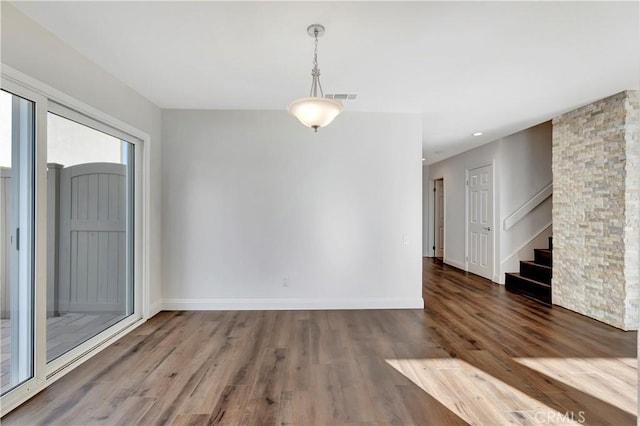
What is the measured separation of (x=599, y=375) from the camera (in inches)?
90.7

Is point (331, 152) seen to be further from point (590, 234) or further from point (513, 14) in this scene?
point (590, 234)

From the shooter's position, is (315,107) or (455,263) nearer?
(315,107)

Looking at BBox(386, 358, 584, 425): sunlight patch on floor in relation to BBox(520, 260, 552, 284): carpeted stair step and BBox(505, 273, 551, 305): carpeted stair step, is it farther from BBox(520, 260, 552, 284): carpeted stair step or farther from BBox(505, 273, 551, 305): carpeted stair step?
BBox(520, 260, 552, 284): carpeted stair step

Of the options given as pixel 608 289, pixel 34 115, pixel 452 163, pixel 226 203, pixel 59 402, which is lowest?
pixel 59 402

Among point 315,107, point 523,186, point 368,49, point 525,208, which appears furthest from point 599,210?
point 315,107

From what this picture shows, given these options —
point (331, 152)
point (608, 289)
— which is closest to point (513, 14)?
point (331, 152)

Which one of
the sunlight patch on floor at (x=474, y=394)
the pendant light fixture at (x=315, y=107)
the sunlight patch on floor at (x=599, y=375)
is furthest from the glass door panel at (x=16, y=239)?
the sunlight patch on floor at (x=599, y=375)

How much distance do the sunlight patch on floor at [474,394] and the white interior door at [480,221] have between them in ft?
12.1

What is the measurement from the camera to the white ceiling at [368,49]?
75.8 inches

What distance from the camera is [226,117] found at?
3.83 m

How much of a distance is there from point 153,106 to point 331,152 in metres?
2.26

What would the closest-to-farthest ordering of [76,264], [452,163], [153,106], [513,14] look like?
[513,14] < [76,264] < [153,106] < [452,163]

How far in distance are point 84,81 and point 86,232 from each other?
131 cm

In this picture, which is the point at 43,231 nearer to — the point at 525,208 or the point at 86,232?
the point at 86,232
